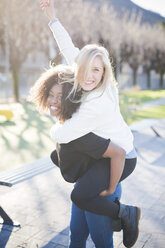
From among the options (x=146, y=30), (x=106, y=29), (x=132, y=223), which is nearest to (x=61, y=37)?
(x=132, y=223)

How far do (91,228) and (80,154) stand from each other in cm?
53

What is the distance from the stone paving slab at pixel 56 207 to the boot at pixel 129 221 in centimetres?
62

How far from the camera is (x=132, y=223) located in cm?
260

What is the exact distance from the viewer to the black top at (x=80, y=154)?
7.34 feet

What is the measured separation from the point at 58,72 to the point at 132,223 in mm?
1188

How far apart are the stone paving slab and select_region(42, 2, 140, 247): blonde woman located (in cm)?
104

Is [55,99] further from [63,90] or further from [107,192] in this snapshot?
[107,192]

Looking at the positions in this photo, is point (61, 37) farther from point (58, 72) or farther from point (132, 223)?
point (132, 223)

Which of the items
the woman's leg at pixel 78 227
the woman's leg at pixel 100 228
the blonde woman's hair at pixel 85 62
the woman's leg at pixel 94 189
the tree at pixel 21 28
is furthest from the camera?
Result: the tree at pixel 21 28

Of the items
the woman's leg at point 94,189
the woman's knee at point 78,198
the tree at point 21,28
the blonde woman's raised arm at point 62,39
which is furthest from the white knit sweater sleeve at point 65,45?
the tree at point 21,28

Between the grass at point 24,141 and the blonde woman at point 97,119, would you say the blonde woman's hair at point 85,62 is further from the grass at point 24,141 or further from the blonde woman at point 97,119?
the grass at point 24,141

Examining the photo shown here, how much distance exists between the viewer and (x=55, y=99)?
2361 millimetres

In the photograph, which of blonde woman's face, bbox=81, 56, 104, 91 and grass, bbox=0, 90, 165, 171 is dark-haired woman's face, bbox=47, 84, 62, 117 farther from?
grass, bbox=0, 90, 165, 171

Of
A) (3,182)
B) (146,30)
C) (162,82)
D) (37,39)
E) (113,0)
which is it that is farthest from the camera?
(113,0)
